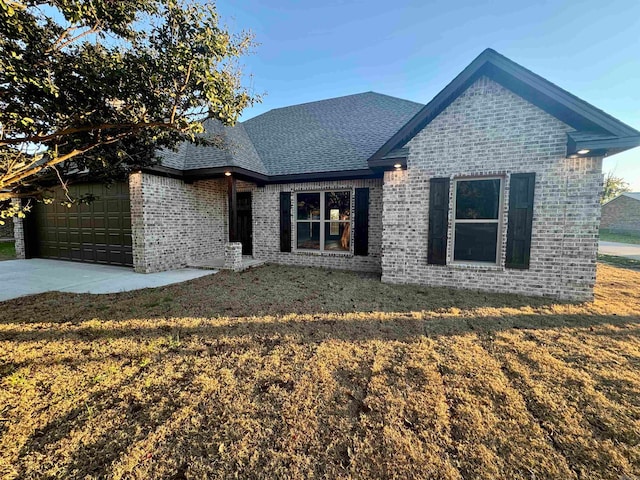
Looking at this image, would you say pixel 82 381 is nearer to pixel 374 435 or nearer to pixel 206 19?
pixel 374 435

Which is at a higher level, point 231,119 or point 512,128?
point 512,128

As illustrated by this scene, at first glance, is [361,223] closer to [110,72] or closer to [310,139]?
[310,139]

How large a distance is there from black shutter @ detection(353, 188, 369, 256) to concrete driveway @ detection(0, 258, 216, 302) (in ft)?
15.5

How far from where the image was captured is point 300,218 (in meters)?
9.52

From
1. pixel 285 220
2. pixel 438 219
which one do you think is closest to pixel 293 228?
pixel 285 220

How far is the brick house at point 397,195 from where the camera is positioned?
17.9 ft

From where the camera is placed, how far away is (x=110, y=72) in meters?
3.25

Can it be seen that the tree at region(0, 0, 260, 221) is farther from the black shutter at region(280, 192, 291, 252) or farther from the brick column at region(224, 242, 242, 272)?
the black shutter at region(280, 192, 291, 252)

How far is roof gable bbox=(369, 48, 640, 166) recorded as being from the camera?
15.9 feet

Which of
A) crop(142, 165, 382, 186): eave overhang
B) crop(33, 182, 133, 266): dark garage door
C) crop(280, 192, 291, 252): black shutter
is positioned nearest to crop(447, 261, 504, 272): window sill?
crop(142, 165, 382, 186): eave overhang

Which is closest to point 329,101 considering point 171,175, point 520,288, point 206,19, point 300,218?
point 300,218

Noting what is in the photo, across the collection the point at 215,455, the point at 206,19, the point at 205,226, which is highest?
the point at 206,19

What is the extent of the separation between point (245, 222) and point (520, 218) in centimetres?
886

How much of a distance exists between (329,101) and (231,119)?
376 inches
